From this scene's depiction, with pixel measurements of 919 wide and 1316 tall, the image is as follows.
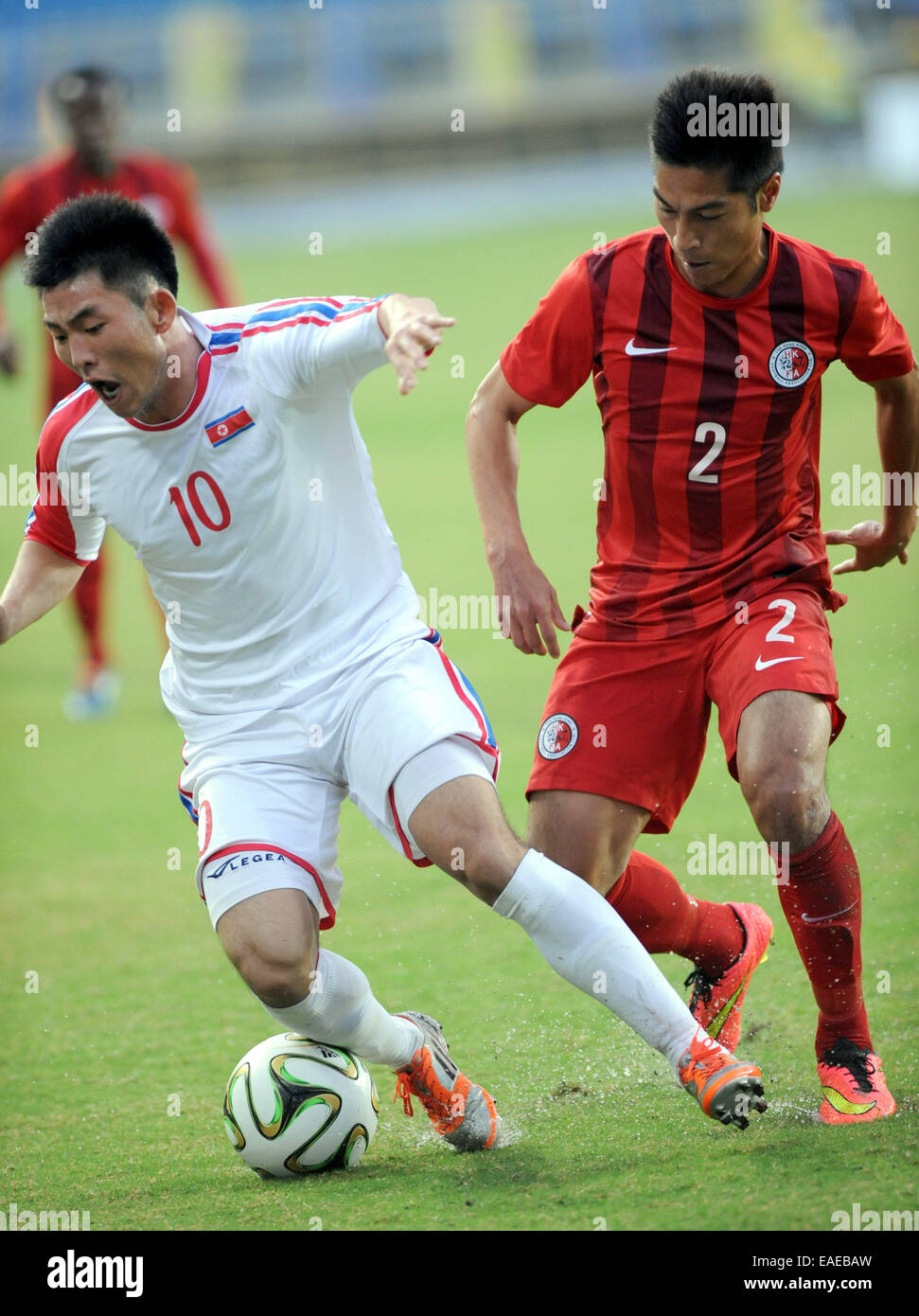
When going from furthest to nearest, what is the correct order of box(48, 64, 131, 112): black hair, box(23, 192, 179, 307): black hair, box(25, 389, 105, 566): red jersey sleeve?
box(48, 64, 131, 112): black hair → box(25, 389, 105, 566): red jersey sleeve → box(23, 192, 179, 307): black hair

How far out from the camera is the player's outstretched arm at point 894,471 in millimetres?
3631

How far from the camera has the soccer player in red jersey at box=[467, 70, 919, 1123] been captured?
3373mm

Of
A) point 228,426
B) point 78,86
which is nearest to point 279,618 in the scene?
point 228,426

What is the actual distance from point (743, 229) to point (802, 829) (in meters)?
1.24

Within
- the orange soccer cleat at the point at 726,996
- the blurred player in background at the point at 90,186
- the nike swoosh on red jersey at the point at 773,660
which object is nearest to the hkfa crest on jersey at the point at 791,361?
the nike swoosh on red jersey at the point at 773,660

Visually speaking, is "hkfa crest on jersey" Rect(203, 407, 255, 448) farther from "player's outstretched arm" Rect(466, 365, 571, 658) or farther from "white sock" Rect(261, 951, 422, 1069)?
"white sock" Rect(261, 951, 422, 1069)

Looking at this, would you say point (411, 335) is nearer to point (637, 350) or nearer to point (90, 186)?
point (637, 350)

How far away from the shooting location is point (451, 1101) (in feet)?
11.3

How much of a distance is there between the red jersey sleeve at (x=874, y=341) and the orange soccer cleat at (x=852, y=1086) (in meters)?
1.46

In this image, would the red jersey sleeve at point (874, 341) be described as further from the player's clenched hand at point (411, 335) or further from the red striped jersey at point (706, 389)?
the player's clenched hand at point (411, 335)

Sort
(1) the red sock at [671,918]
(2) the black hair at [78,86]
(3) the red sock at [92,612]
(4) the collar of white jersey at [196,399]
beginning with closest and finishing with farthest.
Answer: (4) the collar of white jersey at [196,399]
(1) the red sock at [671,918]
(2) the black hair at [78,86]
(3) the red sock at [92,612]

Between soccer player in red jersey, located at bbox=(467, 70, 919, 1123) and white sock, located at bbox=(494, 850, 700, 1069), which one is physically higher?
soccer player in red jersey, located at bbox=(467, 70, 919, 1123)

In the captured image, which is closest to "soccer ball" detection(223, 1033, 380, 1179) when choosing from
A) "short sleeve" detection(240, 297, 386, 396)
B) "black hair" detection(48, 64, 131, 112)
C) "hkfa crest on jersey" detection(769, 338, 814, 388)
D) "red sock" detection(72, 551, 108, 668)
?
"short sleeve" detection(240, 297, 386, 396)

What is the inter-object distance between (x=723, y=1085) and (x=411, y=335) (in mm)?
1491
